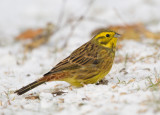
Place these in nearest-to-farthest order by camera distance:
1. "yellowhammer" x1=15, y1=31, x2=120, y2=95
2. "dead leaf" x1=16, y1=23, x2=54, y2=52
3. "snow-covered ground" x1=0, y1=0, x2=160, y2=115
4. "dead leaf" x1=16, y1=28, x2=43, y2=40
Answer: "snow-covered ground" x1=0, y1=0, x2=160, y2=115
"yellowhammer" x1=15, y1=31, x2=120, y2=95
"dead leaf" x1=16, y1=23, x2=54, y2=52
"dead leaf" x1=16, y1=28, x2=43, y2=40

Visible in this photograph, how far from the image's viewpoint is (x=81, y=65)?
407cm

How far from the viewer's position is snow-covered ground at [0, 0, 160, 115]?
3025 mm

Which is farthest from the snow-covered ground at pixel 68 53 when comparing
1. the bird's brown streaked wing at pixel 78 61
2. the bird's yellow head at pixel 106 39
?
the bird's yellow head at pixel 106 39

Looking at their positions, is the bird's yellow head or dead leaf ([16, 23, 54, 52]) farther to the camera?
dead leaf ([16, 23, 54, 52])

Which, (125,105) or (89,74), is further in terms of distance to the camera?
(89,74)

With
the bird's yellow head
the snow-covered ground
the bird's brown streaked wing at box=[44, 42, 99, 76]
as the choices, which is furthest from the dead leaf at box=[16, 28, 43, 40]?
the bird's brown streaked wing at box=[44, 42, 99, 76]

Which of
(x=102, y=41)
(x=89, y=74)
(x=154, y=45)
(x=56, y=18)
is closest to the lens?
(x=89, y=74)

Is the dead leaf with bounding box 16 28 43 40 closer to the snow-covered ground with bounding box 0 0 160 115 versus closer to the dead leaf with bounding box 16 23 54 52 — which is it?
the dead leaf with bounding box 16 23 54 52

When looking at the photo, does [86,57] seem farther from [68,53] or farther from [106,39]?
[68,53]

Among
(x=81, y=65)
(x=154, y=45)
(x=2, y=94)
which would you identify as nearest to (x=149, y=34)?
(x=154, y=45)

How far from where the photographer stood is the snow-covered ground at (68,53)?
303cm

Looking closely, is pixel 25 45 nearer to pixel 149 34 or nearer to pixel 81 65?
pixel 149 34

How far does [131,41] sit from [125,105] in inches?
185

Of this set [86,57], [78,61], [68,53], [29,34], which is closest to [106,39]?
[86,57]
